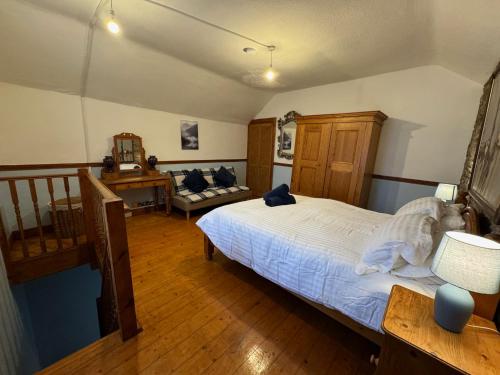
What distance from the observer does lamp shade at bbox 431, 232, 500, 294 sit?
0.75 meters

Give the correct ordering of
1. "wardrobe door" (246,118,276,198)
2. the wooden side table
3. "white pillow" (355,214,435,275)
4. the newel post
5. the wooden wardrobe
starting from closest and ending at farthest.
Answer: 1. "white pillow" (355,214,435,275)
2. the newel post
3. the wooden wardrobe
4. the wooden side table
5. "wardrobe door" (246,118,276,198)

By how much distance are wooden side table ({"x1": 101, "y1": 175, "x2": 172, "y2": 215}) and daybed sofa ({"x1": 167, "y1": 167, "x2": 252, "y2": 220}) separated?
0.42 ft

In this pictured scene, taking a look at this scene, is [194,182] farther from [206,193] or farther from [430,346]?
[430,346]

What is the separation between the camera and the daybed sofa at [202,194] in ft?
12.1

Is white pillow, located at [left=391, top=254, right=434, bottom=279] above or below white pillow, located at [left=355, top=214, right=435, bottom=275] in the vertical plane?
below

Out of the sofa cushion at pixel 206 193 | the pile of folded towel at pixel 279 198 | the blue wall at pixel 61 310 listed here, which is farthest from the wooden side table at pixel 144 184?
the pile of folded towel at pixel 279 198

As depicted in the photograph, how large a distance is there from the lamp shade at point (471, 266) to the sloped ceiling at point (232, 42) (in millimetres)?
1545

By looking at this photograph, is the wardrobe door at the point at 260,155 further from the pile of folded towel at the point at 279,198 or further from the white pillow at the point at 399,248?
the white pillow at the point at 399,248

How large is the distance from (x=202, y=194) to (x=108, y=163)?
5.10 ft

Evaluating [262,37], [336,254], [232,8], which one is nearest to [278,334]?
[336,254]

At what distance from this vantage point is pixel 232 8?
1.83 metres

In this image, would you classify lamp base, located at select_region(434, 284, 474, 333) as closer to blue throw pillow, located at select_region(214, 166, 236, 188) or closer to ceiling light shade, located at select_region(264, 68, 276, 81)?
ceiling light shade, located at select_region(264, 68, 276, 81)

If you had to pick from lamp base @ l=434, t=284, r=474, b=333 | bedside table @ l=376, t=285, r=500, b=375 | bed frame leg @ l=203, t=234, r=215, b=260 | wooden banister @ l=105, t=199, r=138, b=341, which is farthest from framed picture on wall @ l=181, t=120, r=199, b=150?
lamp base @ l=434, t=284, r=474, b=333

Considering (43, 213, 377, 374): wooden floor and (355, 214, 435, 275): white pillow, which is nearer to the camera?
(355, 214, 435, 275): white pillow
